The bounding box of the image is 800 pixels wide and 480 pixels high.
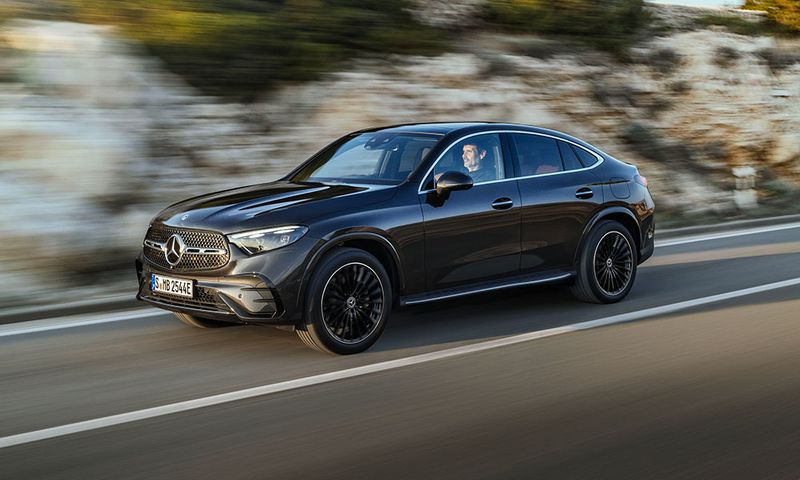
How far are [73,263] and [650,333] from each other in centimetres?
564

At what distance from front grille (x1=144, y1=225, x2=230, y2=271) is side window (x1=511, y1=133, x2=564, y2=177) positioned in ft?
8.98

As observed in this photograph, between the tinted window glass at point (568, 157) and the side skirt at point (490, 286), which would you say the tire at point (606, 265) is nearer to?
the side skirt at point (490, 286)

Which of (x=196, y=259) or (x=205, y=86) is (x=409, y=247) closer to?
(x=196, y=259)

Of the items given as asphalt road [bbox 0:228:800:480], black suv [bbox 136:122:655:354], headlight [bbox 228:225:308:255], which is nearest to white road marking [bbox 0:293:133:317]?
asphalt road [bbox 0:228:800:480]

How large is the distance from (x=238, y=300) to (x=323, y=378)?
797 mm

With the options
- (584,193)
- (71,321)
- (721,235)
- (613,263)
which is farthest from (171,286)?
(721,235)

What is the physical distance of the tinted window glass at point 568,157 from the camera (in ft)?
28.6

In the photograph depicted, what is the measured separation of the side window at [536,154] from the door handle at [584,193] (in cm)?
25

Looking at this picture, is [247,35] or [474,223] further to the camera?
[247,35]

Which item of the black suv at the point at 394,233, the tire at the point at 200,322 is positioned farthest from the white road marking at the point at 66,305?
the black suv at the point at 394,233

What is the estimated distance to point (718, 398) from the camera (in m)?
5.89

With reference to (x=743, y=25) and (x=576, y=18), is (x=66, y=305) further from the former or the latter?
(x=743, y=25)

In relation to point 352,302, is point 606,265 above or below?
below

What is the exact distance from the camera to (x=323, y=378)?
6.34 meters
